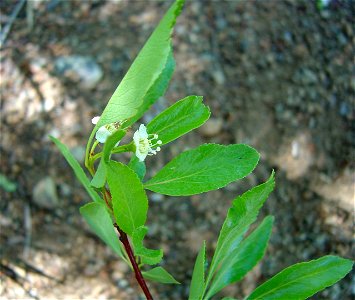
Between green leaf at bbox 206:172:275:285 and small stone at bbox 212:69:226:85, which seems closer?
green leaf at bbox 206:172:275:285

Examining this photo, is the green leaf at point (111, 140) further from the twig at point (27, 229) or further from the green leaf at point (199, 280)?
the twig at point (27, 229)

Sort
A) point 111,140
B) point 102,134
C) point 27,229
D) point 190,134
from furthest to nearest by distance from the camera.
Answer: point 190,134, point 27,229, point 102,134, point 111,140

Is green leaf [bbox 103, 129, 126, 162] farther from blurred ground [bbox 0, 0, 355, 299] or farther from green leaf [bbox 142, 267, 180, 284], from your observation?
blurred ground [bbox 0, 0, 355, 299]

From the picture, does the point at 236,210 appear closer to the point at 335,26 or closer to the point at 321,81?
the point at 321,81

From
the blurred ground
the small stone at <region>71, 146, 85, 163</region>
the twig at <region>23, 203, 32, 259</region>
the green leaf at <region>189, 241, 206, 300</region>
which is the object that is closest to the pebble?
the blurred ground

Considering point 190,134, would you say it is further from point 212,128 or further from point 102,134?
point 102,134

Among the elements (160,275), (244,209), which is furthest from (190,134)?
(244,209)
